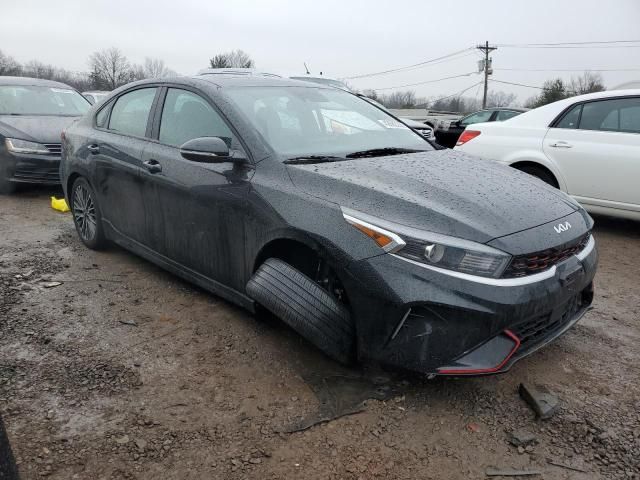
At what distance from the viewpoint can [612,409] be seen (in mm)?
2566

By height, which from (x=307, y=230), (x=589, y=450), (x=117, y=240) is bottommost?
(x=589, y=450)

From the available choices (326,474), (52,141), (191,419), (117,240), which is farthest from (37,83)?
(326,474)

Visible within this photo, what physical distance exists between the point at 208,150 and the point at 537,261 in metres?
1.86

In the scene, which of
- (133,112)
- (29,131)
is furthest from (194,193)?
(29,131)

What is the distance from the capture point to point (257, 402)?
103 inches

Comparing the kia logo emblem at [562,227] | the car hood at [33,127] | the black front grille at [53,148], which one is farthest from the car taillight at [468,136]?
the black front grille at [53,148]

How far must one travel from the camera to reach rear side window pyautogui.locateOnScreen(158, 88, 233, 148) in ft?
11.0

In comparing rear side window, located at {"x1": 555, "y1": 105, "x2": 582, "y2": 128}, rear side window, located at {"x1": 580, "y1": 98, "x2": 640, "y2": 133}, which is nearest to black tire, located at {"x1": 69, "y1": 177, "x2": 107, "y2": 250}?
rear side window, located at {"x1": 555, "y1": 105, "x2": 582, "y2": 128}

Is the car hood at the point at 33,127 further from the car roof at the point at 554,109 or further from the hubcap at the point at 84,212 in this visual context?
the car roof at the point at 554,109

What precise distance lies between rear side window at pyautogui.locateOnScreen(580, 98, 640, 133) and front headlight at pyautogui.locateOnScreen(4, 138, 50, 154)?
6724 mm

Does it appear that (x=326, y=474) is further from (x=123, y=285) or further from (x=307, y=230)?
(x=123, y=285)

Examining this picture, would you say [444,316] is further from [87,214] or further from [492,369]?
[87,214]

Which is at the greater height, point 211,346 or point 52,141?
point 52,141

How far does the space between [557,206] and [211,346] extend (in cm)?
213
